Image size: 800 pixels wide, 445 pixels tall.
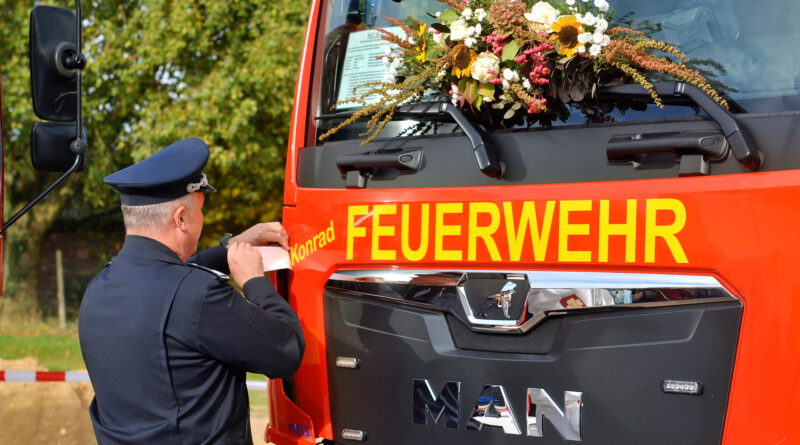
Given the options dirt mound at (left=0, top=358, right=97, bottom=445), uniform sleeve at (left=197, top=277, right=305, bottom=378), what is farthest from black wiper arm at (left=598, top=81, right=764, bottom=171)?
dirt mound at (left=0, top=358, right=97, bottom=445)

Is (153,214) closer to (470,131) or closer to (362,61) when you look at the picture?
A: (470,131)

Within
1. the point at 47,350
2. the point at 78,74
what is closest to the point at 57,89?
the point at 78,74

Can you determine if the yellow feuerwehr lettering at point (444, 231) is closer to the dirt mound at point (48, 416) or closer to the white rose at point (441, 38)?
the white rose at point (441, 38)

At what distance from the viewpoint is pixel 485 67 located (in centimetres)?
299

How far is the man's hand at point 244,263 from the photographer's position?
307 cm

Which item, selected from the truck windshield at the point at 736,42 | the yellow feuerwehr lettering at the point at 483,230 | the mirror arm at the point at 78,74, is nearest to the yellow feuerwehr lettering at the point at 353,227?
the truck windshield at the point at 736,42

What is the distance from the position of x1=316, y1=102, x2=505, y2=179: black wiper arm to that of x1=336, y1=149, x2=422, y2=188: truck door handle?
0.15m

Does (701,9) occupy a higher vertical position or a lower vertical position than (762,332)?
higher

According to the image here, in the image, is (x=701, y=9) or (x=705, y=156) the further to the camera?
(x=701, y=9)

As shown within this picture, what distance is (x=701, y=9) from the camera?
2.88 meters

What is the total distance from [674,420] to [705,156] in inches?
29.5

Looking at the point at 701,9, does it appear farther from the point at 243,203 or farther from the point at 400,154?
the point at 243,203

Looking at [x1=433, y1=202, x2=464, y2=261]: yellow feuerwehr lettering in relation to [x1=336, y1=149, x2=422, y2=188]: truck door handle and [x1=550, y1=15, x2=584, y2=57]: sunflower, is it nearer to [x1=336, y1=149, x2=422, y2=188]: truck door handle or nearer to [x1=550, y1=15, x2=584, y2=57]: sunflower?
[x1=336, y1=149, x2=422, y2=188]: truck door handle

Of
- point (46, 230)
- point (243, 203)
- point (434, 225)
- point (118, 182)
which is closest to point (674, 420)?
point (434, 225)
